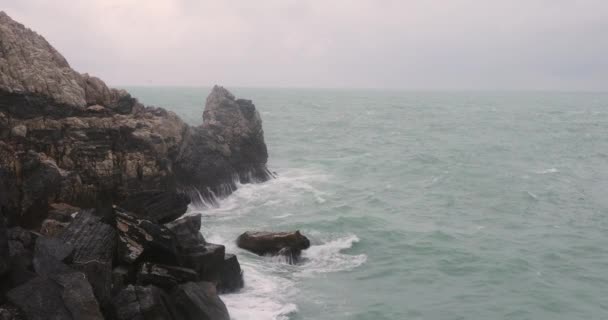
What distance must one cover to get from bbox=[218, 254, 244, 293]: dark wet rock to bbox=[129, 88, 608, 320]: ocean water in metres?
0.43

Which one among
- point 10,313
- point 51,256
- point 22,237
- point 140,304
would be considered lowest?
point 140,304

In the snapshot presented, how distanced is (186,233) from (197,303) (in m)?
4.81

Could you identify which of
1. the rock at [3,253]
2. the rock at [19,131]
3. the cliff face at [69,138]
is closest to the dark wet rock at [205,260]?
the cliff face at [69,138]

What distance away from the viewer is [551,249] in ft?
92.0

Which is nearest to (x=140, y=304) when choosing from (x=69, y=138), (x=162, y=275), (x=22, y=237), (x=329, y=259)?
(x=162, y=275)

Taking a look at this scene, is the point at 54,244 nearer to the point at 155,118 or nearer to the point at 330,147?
the point at 155,118

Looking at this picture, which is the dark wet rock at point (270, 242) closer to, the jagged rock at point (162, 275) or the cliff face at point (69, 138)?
the cliff face at point (69, 138)

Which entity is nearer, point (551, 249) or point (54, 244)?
point (54, 244)

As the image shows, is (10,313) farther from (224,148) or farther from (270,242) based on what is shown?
(224,148)

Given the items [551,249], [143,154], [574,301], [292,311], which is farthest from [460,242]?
[143,154]

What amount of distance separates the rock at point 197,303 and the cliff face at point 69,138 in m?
7.34

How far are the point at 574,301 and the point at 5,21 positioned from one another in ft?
93.7

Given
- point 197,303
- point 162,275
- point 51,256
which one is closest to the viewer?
point 51,256

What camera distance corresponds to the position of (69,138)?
27172 millimetres
